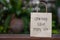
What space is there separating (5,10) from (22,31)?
40 cm

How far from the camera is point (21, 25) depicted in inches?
100

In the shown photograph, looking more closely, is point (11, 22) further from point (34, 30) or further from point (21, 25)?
point (34, 30)

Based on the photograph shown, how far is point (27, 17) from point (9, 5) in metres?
0.32

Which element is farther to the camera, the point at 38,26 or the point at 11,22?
the point at 11,22

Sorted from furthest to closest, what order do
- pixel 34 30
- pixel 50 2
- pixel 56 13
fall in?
pixel 50 2
pixel 56 13
pixel 34 30

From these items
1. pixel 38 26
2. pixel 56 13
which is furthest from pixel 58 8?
pixel 38 26

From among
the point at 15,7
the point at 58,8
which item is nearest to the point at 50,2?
the point at 58,8

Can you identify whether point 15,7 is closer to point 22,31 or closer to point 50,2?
point 22,31

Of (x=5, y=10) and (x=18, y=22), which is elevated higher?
(x=5, y=10)

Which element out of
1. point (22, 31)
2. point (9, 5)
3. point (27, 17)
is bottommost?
point (22, 31)

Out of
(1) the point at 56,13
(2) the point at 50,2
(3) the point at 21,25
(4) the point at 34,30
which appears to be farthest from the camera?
(2) the point at 50,2

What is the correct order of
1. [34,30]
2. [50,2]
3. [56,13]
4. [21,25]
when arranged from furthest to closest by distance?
[50,2]
[56,13]
[21,25]
[34,30]

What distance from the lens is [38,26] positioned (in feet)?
3.51

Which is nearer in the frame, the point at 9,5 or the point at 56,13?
the point at 9,5
